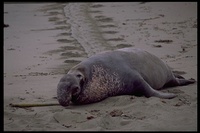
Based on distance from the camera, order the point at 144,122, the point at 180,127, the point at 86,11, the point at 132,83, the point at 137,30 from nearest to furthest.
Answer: the point at 180,127, the point at 144,122, the point at 132,83, the point at 137,30, the point at 86,11

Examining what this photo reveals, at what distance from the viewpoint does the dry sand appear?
11.2 ft

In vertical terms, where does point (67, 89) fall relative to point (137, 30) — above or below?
above

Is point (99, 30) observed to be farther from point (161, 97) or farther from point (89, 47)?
point (161, 97)

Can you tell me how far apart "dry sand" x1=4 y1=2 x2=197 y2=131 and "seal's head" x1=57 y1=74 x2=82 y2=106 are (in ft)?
0.33

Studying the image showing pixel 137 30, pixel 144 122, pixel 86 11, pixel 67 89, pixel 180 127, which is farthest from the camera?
pixel 86 11

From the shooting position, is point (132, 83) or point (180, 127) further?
point (132, 83)

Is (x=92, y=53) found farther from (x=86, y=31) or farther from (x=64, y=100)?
(x=64, y=100)

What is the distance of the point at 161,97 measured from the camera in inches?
157

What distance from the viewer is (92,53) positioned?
682 cm

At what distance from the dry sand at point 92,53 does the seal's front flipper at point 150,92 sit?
113 mm

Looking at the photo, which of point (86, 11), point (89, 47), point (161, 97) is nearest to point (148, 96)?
point (161, 97)

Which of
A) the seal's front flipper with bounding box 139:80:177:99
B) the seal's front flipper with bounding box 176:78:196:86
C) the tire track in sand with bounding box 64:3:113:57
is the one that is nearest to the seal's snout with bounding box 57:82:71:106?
the seal's front flipper with bounding box 139:80:177:99

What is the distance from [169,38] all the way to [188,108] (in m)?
4.22

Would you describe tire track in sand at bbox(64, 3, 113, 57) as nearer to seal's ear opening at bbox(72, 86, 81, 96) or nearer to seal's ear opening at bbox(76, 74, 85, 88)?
seal's ear opening at bbox(76, 74, 85, 88)
